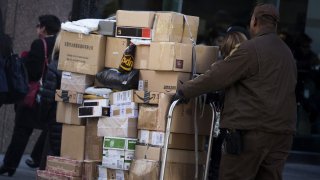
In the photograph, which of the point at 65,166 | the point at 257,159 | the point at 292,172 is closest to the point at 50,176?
the point at 65,166

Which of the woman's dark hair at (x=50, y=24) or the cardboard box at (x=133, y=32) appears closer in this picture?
the cardboard box at (x=133, y=32)

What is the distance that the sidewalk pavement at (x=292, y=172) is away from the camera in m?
10.5

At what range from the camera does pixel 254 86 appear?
6496mm

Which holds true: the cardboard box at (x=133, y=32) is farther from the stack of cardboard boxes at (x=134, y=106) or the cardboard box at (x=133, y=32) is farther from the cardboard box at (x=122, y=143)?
the cardboard box at (x=122, y=143)

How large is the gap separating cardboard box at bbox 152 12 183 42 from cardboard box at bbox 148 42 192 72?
0.08 metres

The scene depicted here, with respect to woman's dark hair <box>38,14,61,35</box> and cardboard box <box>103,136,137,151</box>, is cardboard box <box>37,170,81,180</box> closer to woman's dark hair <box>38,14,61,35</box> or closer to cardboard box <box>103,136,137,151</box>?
cardboard box <box>103,136,137,151</box>

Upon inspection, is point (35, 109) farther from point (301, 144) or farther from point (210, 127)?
point (301, 144)

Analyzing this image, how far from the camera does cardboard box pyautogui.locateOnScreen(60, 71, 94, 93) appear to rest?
750 centimetres

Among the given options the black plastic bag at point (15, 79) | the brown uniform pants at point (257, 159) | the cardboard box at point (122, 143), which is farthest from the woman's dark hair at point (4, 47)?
the brown uniform pants at point (257, 159)

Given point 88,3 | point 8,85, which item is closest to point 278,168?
point 88,3

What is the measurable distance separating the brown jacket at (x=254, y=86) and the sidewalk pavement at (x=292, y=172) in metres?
4.35

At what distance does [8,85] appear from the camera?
9570 millimetres

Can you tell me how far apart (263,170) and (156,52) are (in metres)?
1.28

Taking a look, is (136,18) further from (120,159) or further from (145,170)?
(145,170)
